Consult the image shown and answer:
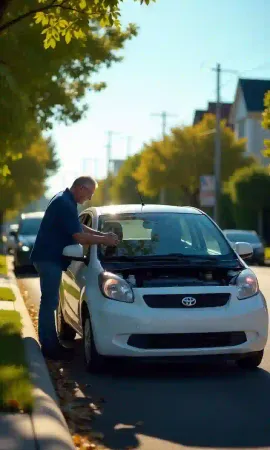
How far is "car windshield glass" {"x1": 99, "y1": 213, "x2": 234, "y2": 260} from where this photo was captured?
989cm

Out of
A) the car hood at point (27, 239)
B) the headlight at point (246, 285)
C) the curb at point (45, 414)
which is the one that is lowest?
the car hood at point (27, 239)

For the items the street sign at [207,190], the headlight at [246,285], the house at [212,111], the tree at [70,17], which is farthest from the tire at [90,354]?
the house at [212,111]

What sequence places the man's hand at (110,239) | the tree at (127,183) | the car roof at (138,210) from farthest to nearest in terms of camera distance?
1. the tree at (127,183)
2. the car roof at (138,210)
3. the man's hand at (110,239)

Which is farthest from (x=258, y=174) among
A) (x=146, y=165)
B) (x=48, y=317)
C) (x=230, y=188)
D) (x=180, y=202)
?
(x=48, y=317)

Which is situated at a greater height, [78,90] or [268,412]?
[78,90]

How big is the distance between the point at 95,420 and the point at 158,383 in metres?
1.69

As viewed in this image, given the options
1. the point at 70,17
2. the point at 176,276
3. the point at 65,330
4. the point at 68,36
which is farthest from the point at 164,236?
the point at 70,17

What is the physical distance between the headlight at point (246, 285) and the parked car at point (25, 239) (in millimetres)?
17171

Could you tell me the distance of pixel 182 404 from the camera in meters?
7.84

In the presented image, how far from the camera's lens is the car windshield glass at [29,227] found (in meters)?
28.7

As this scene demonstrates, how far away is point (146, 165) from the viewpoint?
69.9 m

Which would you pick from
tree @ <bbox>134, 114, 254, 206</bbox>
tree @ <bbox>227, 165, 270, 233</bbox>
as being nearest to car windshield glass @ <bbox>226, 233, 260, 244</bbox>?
tree @ <bbox>227, 165, 270, 233</bbox>

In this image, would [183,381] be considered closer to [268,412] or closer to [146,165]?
[268,412]

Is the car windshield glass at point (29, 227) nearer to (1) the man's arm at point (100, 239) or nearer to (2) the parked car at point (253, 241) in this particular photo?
(2) the parked car at point (253, 241)
